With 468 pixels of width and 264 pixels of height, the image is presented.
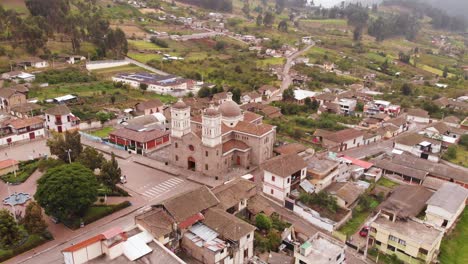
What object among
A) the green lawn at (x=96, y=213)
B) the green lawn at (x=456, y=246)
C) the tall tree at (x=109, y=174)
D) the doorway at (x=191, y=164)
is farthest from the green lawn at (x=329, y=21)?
the green lawn at (x=96, y=213)

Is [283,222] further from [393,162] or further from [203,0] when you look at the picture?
[203,0]

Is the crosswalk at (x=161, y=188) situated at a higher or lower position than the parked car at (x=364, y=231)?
higher

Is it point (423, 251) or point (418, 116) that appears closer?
point (423, 251)

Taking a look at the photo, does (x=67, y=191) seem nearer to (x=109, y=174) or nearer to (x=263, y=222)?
(x=109, y=174)

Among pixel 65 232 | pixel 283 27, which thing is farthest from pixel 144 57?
pixel 283 27

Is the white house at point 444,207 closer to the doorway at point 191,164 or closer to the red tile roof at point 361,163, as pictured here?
the red tile roof at point 361,163

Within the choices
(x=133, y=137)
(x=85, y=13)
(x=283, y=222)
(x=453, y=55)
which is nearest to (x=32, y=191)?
(x=133, y=137)
